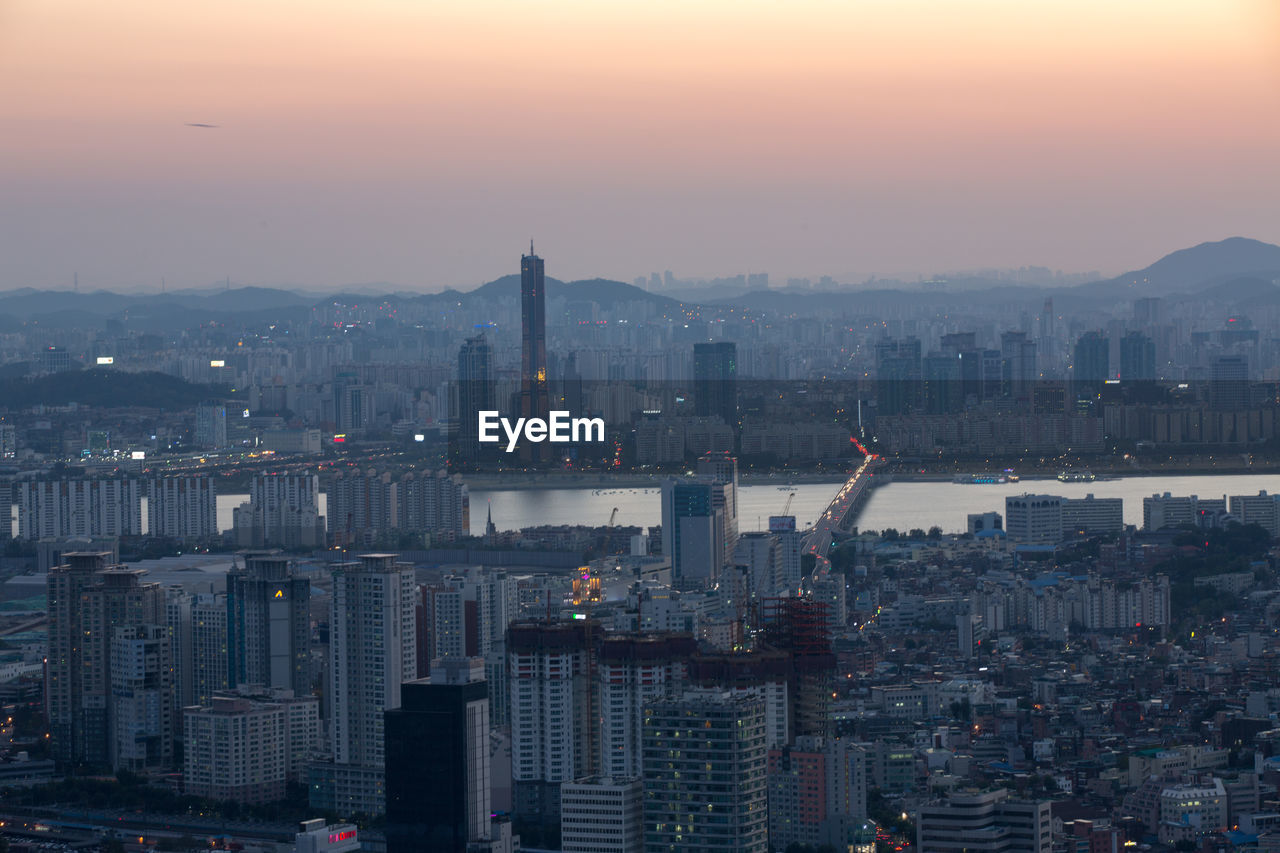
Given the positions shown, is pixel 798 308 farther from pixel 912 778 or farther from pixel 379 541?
pixel 912 778

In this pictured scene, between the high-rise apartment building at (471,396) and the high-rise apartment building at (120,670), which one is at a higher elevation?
the high-rise apartment building at (471,396)

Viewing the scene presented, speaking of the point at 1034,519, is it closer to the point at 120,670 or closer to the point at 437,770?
the point at 120,670

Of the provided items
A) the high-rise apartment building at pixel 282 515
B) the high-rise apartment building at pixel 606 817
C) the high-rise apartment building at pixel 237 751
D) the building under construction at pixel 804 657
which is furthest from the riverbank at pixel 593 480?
the high-rise apartment building at pixel 606 817

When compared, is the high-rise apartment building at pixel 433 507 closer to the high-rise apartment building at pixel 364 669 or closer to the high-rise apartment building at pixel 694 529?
the high-rise apartment building at pixel 694 529

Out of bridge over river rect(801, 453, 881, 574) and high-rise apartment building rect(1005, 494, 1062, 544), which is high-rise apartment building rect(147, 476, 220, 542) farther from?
high-rise apartment building rect(1005, 494, 1062, 544)

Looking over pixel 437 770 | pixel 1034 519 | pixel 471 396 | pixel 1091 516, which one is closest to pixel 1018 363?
pixel 471 396

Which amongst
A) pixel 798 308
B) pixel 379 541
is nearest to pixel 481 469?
pixel 379 541

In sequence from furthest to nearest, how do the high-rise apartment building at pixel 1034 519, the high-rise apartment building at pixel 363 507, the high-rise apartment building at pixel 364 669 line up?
the high-rise apartment building at pixel 363 507 → the high-rise apartment building at pixel 1034 519 → the high-rise apartment building at pixel 364 669
